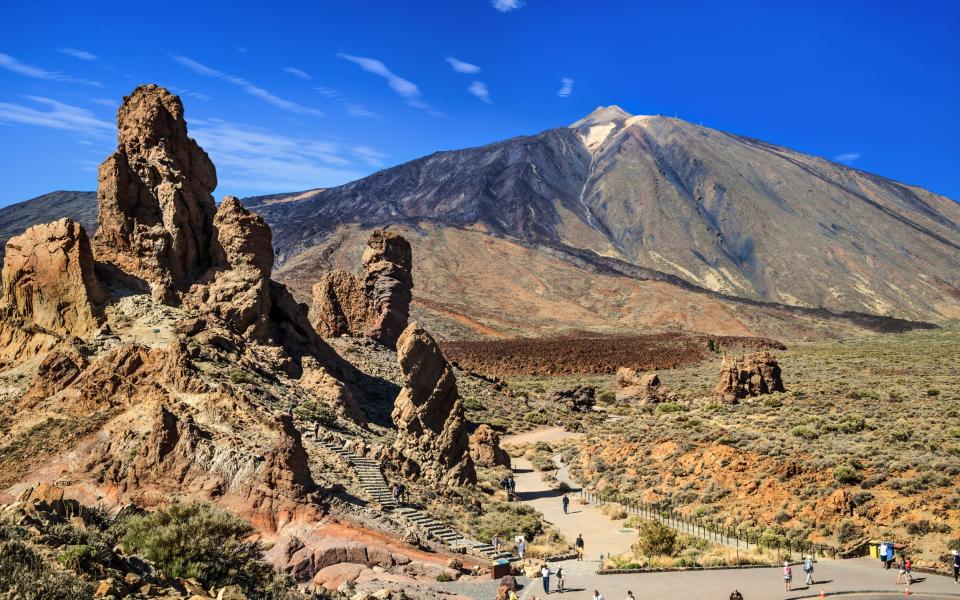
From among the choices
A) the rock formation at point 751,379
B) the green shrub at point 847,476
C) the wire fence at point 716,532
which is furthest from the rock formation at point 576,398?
the green shrub at point 847,476

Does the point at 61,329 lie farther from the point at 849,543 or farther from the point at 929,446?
the point at 929,446

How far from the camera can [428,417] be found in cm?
2759

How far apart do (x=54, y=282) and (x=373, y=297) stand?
25.0 metres

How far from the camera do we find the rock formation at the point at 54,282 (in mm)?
27578

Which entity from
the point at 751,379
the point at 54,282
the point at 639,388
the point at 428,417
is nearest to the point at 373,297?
the point at 639,388

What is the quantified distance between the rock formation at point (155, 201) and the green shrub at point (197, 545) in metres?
19.3

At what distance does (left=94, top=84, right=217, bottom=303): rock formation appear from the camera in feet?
105

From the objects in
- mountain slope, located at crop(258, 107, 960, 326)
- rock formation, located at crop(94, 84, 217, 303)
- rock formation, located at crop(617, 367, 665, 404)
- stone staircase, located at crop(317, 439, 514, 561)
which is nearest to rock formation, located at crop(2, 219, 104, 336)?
rock formation, located at crop(94, 84, 217, 303)

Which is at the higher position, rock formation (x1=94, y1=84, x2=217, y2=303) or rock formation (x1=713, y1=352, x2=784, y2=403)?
rock formation (x1=94, y1=84, x2=217, y2=303)

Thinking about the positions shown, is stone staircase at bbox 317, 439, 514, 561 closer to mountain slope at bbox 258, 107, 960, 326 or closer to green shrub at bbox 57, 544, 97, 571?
green shrub at bbox 57, 544, 97, 571

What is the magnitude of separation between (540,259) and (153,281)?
113 m

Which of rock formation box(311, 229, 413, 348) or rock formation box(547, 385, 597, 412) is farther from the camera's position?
rock formation box(547, 385, 597, 412)

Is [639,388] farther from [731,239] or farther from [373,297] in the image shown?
[731,239]

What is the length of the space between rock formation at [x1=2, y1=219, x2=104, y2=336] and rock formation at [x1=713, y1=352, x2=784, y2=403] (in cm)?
3793
